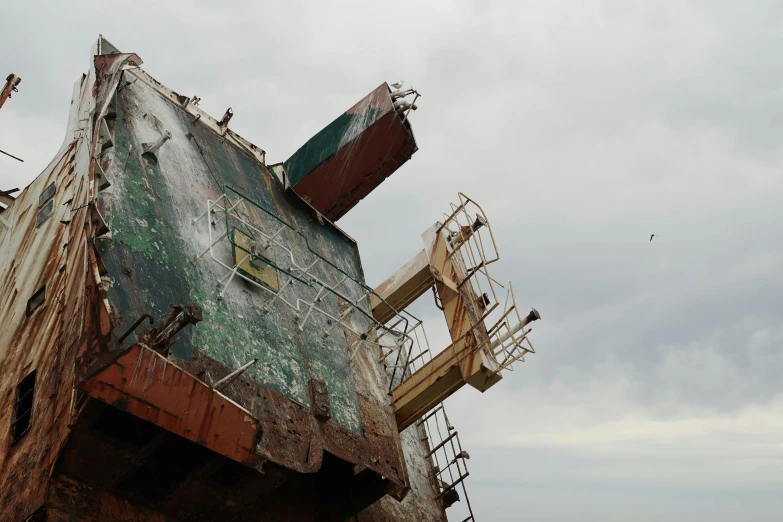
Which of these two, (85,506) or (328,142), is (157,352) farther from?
(328,142)

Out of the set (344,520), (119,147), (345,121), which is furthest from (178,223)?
(345,121)

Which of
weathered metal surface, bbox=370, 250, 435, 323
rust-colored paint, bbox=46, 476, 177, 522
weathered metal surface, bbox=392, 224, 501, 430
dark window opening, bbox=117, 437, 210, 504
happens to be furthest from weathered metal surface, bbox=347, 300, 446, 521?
rust-colored paint, bbox=46, 476, 177, 522

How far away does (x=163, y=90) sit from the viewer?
14.6 metres

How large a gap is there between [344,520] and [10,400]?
486cm

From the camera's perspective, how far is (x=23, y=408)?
9.38 meters

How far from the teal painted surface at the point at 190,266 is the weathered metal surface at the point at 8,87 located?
5.94 metres

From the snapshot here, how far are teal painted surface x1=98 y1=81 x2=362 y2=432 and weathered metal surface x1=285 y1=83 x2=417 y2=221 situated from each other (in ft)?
Result: 6.28

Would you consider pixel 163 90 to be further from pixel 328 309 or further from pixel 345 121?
pixel 328 309

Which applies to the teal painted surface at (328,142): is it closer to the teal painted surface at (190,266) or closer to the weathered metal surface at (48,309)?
the teal painted surface at (190,266)

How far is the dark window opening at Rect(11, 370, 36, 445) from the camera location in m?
9.03

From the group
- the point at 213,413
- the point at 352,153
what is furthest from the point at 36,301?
the point at 352,153

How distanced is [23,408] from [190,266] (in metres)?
2.76

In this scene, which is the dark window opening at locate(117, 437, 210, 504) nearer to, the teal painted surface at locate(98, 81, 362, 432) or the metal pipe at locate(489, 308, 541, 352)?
the teal painted surface at locate(98, 81, 362, 432)

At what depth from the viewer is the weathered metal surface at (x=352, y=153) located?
16.1 meters
